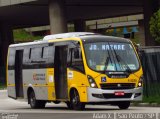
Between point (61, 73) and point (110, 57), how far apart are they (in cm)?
253

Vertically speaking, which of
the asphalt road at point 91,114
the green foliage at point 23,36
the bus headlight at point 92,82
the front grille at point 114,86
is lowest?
the asphalt road at point 91,114

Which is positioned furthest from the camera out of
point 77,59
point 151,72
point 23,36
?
point 23,36

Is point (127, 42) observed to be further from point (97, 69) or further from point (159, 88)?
point (159, 88)

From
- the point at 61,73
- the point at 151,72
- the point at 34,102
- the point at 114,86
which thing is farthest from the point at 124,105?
the point at 151,72

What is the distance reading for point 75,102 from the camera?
76.9ft

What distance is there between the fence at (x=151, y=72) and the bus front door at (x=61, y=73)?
6116 mm

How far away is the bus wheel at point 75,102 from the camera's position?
2323 centimetres

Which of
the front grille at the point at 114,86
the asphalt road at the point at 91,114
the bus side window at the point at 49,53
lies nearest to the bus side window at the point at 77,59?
the front grille at the point at 114,86

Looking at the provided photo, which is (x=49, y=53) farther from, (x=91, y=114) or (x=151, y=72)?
(x=151, y=72)

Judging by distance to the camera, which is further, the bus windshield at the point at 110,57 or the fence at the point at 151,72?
the fence at the point at 151,72

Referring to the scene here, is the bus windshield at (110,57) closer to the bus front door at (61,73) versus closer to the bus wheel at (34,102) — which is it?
the bus front door at (61,73)

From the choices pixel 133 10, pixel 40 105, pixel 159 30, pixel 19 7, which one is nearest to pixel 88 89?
pixel 40 105

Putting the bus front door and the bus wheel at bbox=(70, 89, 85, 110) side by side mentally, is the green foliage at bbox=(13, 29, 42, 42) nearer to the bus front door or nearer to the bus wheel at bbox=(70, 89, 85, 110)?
the bus front door

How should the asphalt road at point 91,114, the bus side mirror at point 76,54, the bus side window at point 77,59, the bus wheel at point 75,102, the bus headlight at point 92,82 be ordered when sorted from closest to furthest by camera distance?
the asphalt road at point 91,114
the bus headlight at point 92,82
the bus side window at point 77,59
the bus wheel at point 75,102
the bus side mirror at point 76,54
